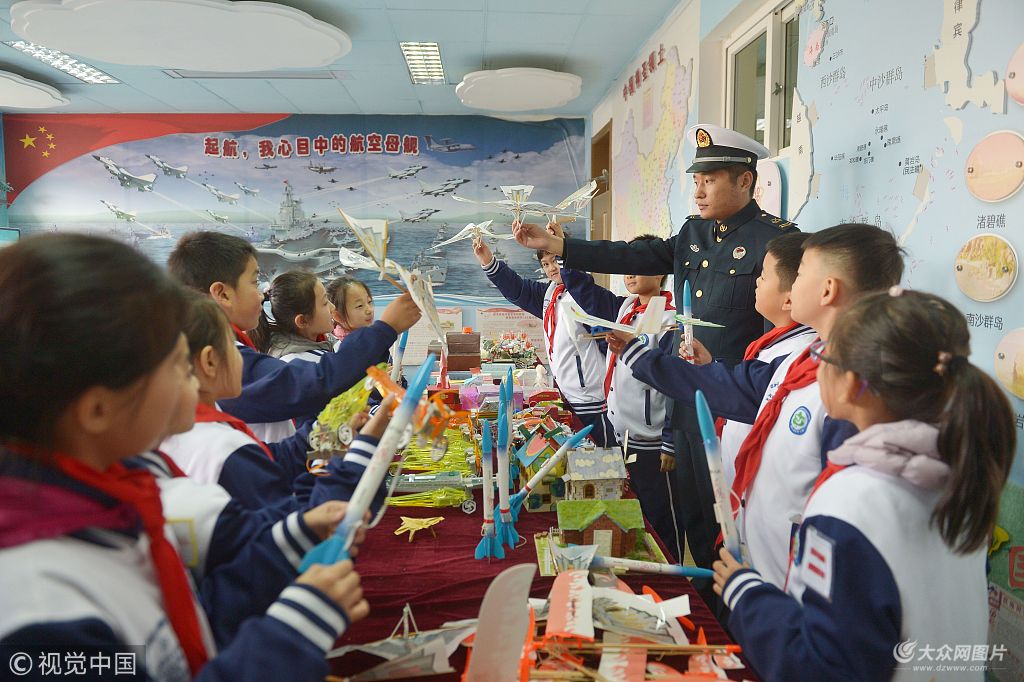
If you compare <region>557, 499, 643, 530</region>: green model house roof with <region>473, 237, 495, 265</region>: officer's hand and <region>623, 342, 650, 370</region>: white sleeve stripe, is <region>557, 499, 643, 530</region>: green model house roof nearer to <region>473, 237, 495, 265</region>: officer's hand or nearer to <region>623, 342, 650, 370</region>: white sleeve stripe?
<region>623, 342, 650, 370</region>: white sleeve stripe

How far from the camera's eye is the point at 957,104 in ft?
5.37

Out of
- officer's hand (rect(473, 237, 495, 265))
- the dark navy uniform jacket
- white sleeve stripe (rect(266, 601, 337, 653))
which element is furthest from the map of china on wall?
Answer: white sleeve stripe (rect(266, 601, 337, 653))

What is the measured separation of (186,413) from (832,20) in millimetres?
2550

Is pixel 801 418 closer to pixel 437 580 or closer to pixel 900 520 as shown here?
pixel 900 520

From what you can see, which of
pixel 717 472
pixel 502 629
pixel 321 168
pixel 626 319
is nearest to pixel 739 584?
pixel 717 472

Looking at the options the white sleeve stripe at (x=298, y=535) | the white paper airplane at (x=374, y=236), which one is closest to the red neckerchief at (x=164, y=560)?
the white sleeve stripe at (x=298, y=535)

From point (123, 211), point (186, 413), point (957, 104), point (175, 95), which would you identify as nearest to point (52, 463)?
point (186, 413)

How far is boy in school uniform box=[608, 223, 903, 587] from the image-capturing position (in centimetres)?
135

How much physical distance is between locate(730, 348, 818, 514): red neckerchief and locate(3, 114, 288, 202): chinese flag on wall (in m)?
6.85

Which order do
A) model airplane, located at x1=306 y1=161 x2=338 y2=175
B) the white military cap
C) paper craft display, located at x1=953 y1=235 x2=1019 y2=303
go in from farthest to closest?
model airplane, located at x1=306 y1=161 x2=338 y2=175, the white military cap, paper craft display, located at x1=953 y1=235 x2=1019 y2=303

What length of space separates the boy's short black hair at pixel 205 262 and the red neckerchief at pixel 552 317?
85.1 inches

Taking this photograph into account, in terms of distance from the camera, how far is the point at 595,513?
1.44 metres

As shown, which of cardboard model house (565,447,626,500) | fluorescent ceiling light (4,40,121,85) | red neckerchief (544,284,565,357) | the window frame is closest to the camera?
cardboard model house (565,447,626,500)

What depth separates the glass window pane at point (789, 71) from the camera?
112 inches
